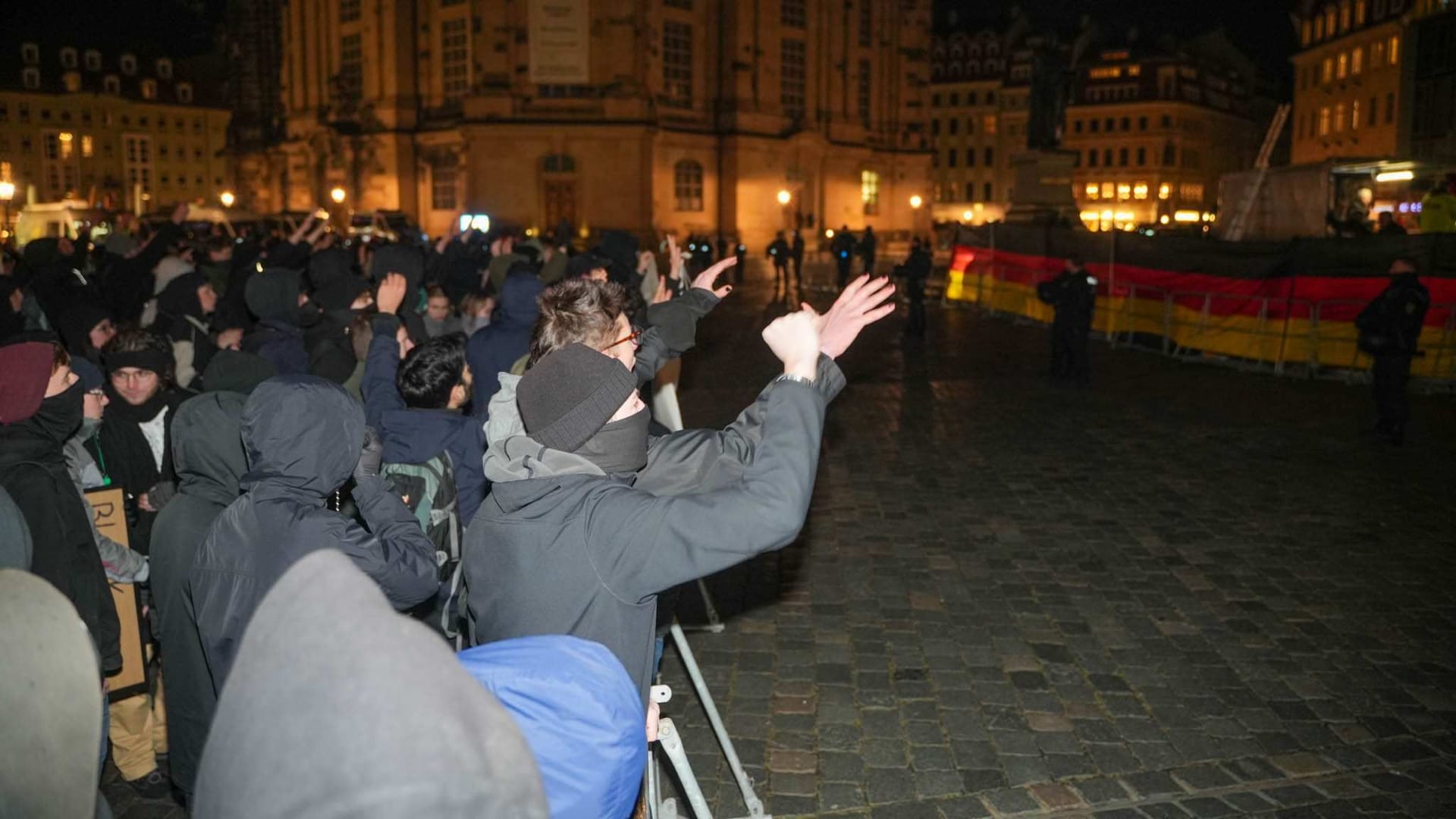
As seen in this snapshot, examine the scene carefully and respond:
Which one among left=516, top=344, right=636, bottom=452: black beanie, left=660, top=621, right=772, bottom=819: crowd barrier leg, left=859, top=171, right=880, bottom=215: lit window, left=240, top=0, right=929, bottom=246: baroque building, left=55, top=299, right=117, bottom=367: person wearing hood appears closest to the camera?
left=516, top=344, right=636, bottom=452: black beanie

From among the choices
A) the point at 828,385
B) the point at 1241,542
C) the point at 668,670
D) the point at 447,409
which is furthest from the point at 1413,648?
the point at 447,409

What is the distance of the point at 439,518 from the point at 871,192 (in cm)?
5687

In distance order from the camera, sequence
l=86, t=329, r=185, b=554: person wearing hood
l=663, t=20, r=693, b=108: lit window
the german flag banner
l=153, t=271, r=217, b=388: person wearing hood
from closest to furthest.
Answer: l=86, t=329, r=185, b=554: person wearing hood
l=153, t=271, r=217, b=388: person wearing hood
the german flag banner
l=663, t=20, r=693, b=108: lit window

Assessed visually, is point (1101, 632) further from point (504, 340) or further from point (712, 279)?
point (504, 340)

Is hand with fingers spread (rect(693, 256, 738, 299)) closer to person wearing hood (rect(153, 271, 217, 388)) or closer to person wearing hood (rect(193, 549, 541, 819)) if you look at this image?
person wearing hood (rect(193, 549, 541, 819))

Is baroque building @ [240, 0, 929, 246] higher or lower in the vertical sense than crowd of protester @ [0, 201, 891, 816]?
higher

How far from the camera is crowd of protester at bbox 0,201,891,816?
4.01 feet

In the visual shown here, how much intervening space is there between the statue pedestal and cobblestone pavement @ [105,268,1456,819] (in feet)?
55.7

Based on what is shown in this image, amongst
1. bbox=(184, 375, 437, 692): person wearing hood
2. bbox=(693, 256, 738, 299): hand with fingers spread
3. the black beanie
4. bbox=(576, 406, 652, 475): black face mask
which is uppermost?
bbox=(693, 256, 738, 299): hand with fingers spread

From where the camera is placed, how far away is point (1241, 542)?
8062 mm

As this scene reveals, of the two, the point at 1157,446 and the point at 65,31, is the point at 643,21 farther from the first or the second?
the point at 65,31

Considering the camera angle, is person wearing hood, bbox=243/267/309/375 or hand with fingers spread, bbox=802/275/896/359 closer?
hand with fingers spread, bbox=802/275/896/359

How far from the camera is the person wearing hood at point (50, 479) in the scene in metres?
3.81

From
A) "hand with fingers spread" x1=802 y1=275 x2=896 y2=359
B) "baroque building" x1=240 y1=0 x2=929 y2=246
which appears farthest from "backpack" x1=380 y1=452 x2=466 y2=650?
"baroque building" x1=240 y1=0 x2=929 y2=246
